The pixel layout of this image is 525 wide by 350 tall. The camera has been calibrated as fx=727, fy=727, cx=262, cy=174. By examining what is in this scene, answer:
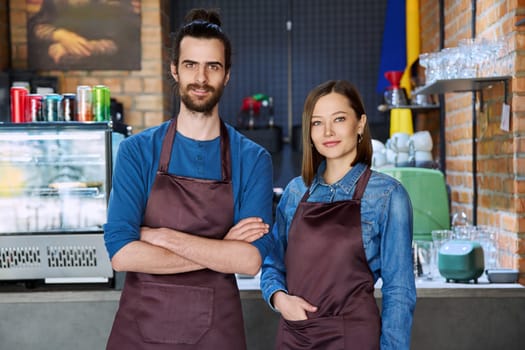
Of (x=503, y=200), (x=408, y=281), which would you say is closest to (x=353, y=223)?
(x=408, y=281)

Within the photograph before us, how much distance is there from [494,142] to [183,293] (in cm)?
168

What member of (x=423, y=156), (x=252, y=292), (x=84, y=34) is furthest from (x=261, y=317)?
(x=84, y=34)

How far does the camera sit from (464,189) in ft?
12.3

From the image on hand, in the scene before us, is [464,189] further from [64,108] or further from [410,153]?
[64,108]

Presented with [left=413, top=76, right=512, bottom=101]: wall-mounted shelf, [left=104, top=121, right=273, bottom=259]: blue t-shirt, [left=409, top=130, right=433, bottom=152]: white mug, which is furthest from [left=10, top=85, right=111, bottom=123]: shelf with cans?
[left=409, top=130, right=433, bottom=152]: white mug

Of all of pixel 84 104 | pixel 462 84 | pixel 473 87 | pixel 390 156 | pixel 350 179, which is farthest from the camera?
pixel 390 156

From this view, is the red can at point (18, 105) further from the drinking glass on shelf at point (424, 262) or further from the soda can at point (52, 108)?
the drinking glass on shelf at point (424, 262)

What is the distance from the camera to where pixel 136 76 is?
516 cm

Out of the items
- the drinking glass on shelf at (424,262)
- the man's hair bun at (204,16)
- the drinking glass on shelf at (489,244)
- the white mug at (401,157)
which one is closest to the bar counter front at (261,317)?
the drinking glass on shelf at (424,262)

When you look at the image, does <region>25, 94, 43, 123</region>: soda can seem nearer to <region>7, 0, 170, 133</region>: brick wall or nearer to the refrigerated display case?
the refrigerated display case

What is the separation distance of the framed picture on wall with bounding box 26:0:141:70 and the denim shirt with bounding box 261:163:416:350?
10.9 feet

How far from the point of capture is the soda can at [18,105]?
2.84 m

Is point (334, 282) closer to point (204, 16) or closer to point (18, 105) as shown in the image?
point (204, 16)

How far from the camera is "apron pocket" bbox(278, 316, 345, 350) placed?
1.91 metres
